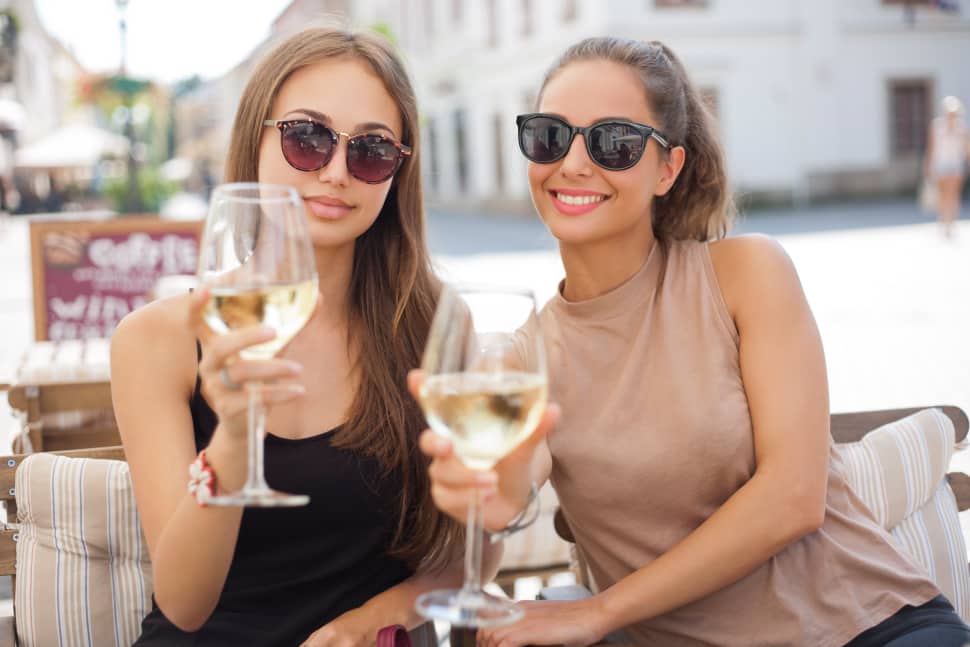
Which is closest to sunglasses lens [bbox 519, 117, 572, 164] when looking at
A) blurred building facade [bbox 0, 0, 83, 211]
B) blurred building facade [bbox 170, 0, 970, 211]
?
blurred building facade [bbox 170, 0, 970, 211]

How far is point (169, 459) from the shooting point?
6.86ft

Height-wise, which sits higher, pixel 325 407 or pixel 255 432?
pixel 255 432

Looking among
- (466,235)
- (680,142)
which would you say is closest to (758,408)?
(680,142)

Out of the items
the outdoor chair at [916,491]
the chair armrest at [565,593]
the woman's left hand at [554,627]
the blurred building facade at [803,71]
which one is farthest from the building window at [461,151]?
the woman's left hand at [554,627]

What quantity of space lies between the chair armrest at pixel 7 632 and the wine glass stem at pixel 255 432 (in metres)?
1.45

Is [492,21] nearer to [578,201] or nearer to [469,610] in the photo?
[578,201]

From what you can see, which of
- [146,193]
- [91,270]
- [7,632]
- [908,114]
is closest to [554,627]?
[7,632]

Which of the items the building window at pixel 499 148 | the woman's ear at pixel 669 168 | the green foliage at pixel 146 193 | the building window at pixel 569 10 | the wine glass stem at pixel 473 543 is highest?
the building window at pixel 569 10

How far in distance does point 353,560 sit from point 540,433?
3.43ft

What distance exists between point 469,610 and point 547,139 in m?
1.29

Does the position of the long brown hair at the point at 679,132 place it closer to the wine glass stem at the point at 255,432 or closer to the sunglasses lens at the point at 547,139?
the sunglasses lens at the point at 547,139

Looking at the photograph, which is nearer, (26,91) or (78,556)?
(78,556)

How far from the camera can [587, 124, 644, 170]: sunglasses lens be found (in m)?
2.38

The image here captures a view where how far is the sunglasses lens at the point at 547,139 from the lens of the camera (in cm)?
239
